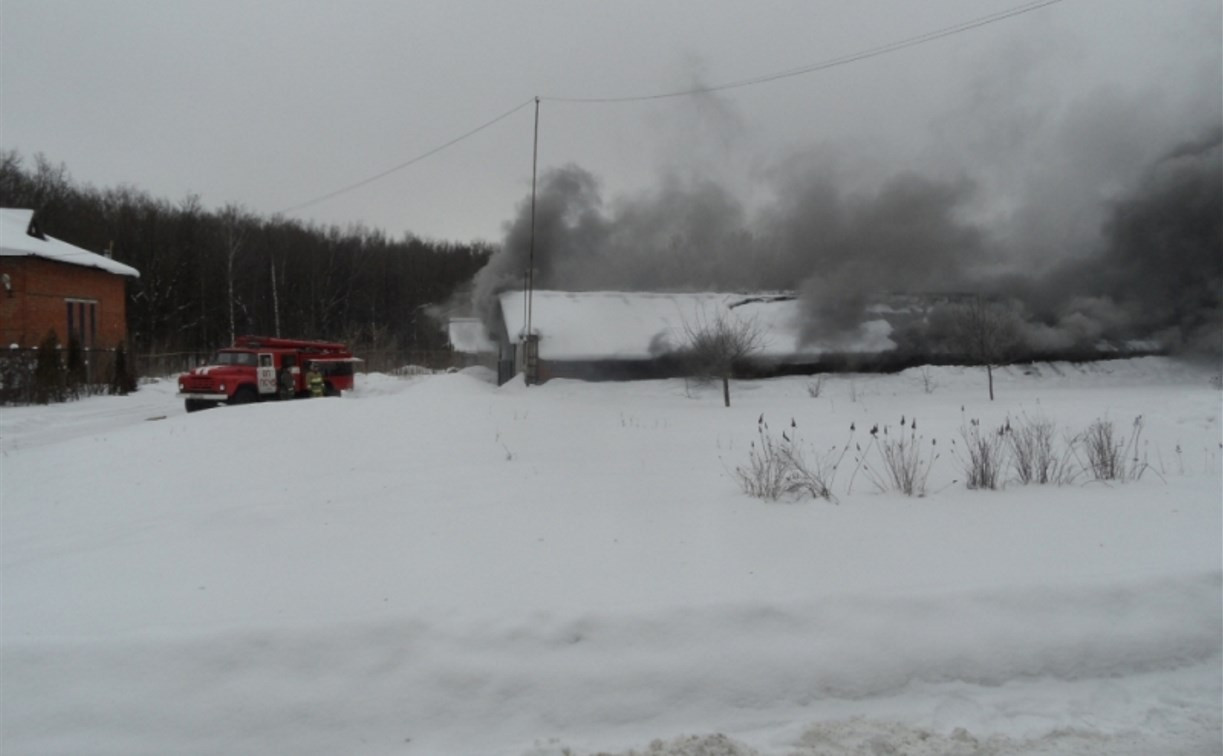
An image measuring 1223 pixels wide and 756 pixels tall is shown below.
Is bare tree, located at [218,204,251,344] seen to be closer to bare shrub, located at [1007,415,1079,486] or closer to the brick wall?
the brick wall

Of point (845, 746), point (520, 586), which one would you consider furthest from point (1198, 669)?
point (520, 586)

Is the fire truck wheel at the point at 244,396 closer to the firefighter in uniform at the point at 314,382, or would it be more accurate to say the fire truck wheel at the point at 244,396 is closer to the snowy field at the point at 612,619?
the firefighter in uniform at the point at 314,382

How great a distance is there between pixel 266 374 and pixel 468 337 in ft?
69.3

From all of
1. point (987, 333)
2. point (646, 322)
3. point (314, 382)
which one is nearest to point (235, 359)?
point (314, 382)

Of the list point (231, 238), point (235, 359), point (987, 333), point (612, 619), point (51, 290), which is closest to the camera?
point (612, 619)

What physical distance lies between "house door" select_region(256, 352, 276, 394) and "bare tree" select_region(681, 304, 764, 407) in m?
12.3

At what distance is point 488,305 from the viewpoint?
96.8ft

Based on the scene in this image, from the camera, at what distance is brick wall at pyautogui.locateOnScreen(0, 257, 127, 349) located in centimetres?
2831

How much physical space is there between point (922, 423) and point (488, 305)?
18893 millimetres

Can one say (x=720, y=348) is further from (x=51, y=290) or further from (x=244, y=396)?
(x=51, y=290)

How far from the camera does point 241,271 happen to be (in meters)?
56.4

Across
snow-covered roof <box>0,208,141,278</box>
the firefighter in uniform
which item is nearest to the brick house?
snow-covered roof <box>0,208,141,278</box>

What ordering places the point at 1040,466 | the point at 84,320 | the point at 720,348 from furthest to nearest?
the point at 84,320 → the point at 720,348 → the point at 1040,466

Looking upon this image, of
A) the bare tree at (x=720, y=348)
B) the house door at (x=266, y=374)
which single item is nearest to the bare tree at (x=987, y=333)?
the bare tree at (x=720, y=348)
